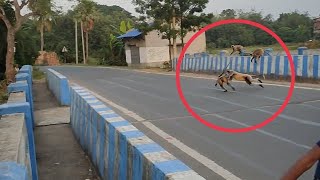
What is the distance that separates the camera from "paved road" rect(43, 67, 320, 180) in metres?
6.32

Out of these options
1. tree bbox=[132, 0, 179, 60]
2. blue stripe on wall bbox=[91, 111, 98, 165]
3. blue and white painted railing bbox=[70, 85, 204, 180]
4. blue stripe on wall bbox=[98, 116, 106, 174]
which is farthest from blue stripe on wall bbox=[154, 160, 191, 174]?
tree bbox=[132, 0, 179, 60]

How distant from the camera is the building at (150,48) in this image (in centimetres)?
4400

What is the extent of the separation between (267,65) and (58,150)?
41.6 feet

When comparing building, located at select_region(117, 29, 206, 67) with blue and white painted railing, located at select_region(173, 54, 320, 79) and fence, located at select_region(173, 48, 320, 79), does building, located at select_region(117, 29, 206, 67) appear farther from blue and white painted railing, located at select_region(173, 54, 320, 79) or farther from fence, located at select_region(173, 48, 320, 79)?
blue and white painted railing, located at select_region(173, 54, 320, 79)

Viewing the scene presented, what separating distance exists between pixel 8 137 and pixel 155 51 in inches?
1570

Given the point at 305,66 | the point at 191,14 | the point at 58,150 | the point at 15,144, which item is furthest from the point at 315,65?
the point at 191,14

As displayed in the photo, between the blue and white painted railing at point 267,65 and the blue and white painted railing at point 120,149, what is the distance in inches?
405

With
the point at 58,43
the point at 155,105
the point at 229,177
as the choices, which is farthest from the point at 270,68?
the point at 58,43

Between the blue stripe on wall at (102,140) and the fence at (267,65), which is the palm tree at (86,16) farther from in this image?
the blue stripe on wall at (102,140)

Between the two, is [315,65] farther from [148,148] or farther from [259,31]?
[148,148]

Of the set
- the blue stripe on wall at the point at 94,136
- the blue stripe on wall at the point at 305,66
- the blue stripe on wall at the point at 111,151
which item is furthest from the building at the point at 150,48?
the blue stripe on wall at the point at 111,151

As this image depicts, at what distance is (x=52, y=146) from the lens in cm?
933

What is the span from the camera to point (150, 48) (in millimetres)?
44125

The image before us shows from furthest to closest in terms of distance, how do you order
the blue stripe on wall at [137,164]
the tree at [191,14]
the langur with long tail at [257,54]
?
the tree at [191,14]
the langur with long tail at [257,54]
the blue stripe on wall at [137,164]
